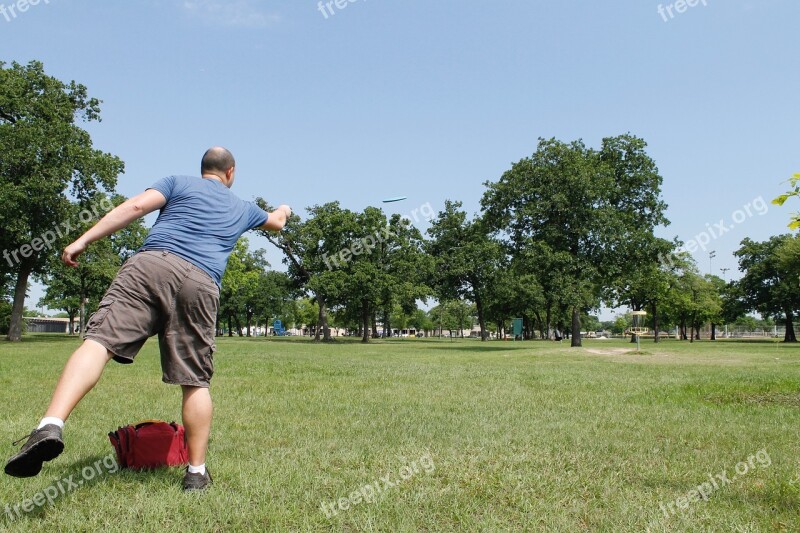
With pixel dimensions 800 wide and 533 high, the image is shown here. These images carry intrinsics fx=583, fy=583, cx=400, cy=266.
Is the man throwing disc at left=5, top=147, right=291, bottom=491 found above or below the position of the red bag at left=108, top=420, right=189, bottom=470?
above

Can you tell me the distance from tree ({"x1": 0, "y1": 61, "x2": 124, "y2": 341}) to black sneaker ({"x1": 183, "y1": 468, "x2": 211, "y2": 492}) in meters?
31.3

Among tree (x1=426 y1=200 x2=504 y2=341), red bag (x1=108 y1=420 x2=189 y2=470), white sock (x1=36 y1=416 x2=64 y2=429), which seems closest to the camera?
white sock (x1=36 y1=416 x2=64 y2=429)

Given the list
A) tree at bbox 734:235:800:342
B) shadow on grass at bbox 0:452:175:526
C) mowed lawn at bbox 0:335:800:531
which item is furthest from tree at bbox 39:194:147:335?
tree at bbox 734:235:800:342

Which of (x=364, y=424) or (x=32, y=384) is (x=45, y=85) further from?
(x=364, y=424)

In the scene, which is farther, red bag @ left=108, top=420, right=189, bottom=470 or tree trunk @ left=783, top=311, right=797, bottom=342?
tree trunk @ left=783, top=311, right=797, bottom=342

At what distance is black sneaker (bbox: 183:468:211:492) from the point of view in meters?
3.86

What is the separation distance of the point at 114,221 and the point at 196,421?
1.43 metres

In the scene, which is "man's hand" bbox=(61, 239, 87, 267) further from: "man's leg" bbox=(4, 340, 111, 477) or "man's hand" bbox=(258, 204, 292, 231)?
"man's hand" bbox=(258, 204, 292, 231)

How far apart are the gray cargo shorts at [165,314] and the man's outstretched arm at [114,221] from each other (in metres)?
0.25

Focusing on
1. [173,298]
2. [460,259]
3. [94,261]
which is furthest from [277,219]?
[460,259]

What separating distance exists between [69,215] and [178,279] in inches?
1322

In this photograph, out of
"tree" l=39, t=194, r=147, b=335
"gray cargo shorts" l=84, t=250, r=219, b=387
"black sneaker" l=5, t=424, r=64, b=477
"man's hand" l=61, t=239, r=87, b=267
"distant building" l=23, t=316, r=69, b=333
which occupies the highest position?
"tree" l=39, t=194, r=147, b=335

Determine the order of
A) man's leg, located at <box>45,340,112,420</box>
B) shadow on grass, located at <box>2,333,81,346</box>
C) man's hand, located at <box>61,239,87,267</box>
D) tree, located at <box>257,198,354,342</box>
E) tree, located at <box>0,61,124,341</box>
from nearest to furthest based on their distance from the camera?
man's leg, located at <box>45,340,112,420</box> → man's hand, located at <box>61,239,87,267</box> → tree, located at <box>0,61,124,341</box> → shadow on grass, located at <box>2,333,81,346</box> → tree, located at <box>257,198,354,342</box>

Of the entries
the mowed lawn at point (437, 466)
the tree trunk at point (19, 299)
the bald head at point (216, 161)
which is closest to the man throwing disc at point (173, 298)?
the bald head at point (216, 161)
